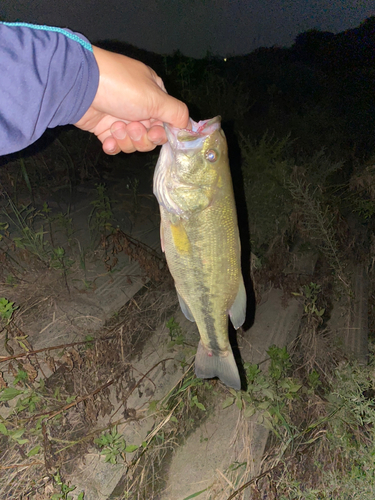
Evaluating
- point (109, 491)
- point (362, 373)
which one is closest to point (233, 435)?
point (109, 491)

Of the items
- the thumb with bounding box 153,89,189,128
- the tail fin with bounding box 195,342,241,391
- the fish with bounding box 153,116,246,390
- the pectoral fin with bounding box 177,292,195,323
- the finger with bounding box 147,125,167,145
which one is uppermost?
the thumb with bounding box 153,89,189,128

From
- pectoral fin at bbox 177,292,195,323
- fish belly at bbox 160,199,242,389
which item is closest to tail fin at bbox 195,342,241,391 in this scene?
fish belly at bbox 160,199,242,389

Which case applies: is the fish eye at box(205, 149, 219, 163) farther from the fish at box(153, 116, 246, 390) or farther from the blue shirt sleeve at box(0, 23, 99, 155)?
the blue shirt sleeve at box(0, 23, 99, 155)

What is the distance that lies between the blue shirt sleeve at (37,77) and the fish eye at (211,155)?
66 centimetres

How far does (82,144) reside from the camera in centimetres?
729

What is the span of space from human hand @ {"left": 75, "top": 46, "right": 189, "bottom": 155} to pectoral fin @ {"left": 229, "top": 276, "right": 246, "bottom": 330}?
1.00 metres

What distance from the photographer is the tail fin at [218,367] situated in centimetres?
185

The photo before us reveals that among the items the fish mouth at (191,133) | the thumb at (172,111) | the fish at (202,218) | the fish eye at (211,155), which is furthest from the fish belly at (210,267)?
the thumb at (172,111)

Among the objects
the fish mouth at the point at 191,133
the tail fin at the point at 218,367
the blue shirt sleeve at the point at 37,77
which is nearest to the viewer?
the blue shirt sleeve at the point at 37,77

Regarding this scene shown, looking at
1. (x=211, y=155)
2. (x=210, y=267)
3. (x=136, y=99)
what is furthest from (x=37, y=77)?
(x=210, y=267)

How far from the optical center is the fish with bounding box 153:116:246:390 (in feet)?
5.41

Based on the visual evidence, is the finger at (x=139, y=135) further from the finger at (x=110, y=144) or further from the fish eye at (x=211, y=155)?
the fish eye at (x=211, y=155)

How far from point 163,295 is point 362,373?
95.7 inches

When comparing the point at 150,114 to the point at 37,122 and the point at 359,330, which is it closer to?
the point at 37,122
